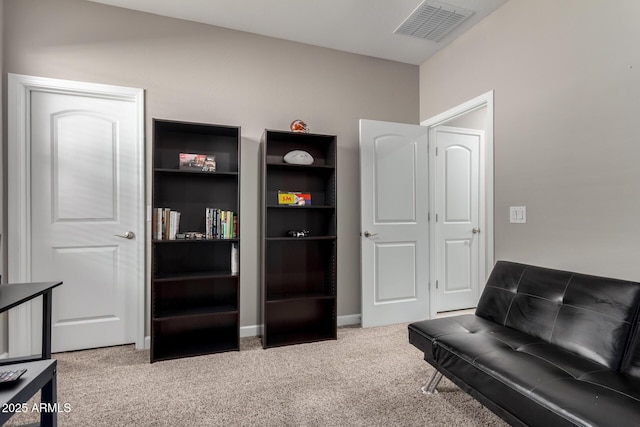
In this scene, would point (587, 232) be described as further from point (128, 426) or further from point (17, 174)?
point (17, 174)

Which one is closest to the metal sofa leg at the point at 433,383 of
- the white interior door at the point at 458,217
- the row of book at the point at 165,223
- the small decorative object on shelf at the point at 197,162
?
the white interior door at the point at 458,217

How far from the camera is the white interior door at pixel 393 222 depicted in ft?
10.3

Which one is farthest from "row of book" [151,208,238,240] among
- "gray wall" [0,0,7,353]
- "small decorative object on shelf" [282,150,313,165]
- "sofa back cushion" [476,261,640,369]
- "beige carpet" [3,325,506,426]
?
"sofa back cushion" [476,261,640,369]

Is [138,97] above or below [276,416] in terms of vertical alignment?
above

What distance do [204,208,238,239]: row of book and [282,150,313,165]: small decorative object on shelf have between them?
0.67 metres

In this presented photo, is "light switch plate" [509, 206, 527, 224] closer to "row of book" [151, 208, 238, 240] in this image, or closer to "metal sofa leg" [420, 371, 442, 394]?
"metal sofa leg" [420, 371, 442, 394]

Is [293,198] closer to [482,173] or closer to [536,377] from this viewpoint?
[536,377]

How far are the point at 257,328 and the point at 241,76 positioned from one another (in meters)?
2.28

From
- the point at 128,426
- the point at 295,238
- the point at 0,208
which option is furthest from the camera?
the point at 295,238

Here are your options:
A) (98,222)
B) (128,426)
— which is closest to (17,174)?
(98,222)

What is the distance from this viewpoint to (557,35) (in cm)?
214

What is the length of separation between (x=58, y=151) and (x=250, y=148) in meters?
1.46

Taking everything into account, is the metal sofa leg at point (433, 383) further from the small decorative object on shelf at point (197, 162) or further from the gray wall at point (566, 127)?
the small decorative object on shelf at point (197, 162)

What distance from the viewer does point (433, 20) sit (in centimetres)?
272
